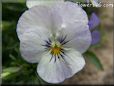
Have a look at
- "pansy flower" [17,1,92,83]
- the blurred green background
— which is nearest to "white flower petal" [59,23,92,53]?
"pansy flower" [17,1,92,83]

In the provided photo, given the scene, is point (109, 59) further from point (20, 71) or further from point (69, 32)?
point (69, 32)

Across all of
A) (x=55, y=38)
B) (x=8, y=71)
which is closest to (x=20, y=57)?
(x=8, y=71)

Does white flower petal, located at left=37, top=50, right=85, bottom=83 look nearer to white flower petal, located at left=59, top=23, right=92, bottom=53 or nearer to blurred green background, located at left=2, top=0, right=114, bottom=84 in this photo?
white flower petal, located at left=59, top=23, right=92, bottom=53

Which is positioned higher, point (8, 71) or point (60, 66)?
point (60, 66)

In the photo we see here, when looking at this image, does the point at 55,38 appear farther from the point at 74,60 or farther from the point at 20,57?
the point at 20,57

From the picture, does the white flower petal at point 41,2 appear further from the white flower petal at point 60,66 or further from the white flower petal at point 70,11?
the white flower petal at point 60,66

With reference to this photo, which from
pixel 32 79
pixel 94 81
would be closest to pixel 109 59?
pixel 94 81

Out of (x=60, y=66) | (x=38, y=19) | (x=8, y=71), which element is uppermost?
(x=38, y=19)
